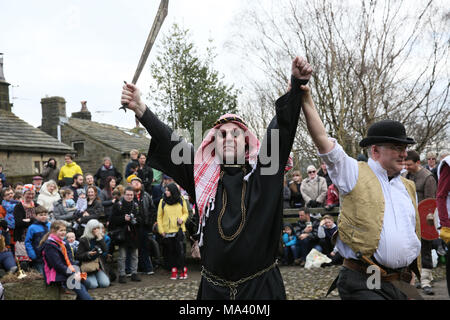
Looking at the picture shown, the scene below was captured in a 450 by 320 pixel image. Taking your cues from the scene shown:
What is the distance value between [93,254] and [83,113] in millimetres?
26503

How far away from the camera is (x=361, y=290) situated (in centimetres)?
318

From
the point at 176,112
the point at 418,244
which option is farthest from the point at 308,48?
the point at 418,244

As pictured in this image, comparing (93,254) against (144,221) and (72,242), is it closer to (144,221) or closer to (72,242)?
(72,242)

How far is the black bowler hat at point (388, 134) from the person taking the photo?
11.0 ft

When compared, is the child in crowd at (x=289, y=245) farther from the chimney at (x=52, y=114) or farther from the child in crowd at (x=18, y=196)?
the chimney at (x=52, y=114)

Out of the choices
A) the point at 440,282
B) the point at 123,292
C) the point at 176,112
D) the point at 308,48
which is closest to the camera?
the point at 440,282

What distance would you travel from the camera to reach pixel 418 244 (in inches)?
131

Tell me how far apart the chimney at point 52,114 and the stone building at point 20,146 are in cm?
481

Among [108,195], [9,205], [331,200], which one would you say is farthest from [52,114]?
[331,200]

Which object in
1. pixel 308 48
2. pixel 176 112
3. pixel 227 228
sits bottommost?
pixel 227 228

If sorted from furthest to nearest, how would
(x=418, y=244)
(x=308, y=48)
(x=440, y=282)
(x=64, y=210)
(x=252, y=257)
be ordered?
(x=308, y=48) < (x=64, y=210) < (x=440, y=282) < (x=418, y=244) < (x=252, y=257)

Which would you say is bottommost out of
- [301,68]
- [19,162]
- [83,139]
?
[301,68]

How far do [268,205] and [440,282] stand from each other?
251 inches
